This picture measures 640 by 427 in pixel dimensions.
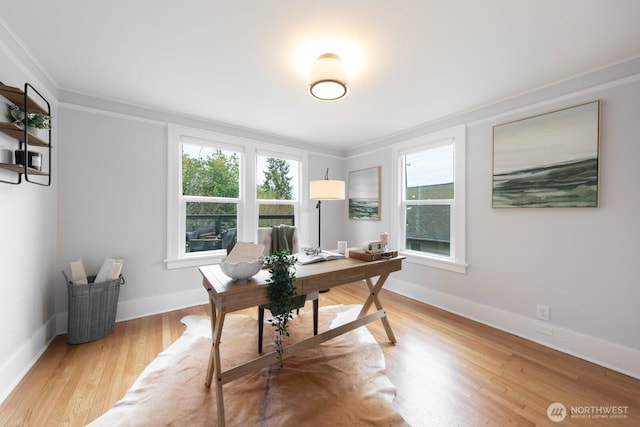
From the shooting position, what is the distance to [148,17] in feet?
4.92

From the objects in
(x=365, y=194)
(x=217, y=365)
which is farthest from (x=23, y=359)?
(x=365, y=194)

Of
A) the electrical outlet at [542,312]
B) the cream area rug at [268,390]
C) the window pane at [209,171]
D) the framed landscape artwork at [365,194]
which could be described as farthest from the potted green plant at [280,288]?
the framed landscape artwork at [365,194]

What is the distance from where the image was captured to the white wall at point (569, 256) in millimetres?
1892

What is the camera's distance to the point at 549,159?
7.32 ft

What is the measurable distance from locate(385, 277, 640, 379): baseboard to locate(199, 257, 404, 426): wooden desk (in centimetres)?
114

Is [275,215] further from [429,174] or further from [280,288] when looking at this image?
[280,288]

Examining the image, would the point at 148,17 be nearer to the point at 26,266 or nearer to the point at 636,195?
the point at 26,266

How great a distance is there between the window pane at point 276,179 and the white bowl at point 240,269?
2.27 m

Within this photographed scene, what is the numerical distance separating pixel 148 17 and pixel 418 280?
12.0 ft

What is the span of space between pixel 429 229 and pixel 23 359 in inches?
158

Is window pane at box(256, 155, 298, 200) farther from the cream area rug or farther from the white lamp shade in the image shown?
the cream area rug

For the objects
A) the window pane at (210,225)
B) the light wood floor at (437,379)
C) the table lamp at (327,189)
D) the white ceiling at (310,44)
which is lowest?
the light wood floor at (437,379)

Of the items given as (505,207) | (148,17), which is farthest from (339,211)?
(148,17)

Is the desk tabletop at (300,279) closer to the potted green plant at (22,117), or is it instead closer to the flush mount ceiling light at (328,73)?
the flush mount ceiling light at (328,73)
